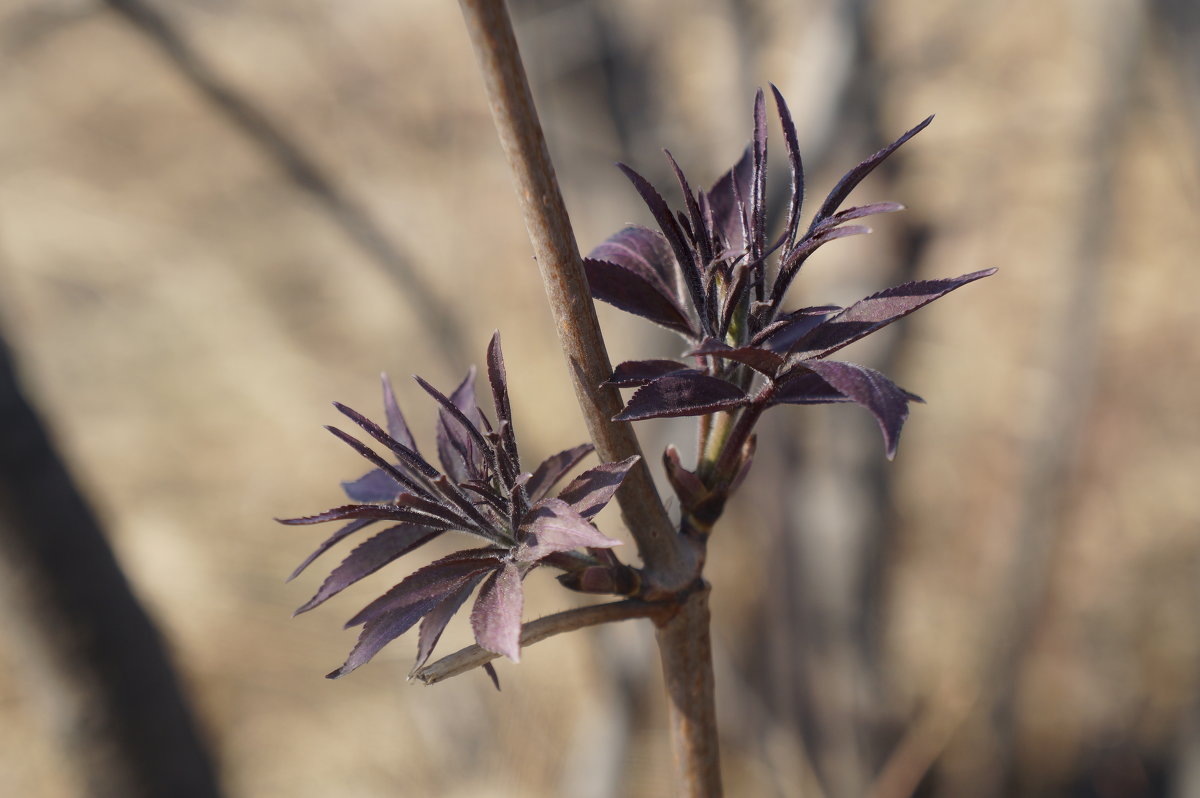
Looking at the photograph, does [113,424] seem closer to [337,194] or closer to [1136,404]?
[337,194]

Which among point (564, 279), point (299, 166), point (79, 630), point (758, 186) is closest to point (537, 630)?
point (564, 279)

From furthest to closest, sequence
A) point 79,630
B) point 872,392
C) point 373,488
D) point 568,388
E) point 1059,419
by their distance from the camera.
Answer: point 568,388
point 1059,419
point 79,630
point 373,488
point 872,392

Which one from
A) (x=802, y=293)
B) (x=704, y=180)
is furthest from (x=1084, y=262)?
(x=704, y=180)

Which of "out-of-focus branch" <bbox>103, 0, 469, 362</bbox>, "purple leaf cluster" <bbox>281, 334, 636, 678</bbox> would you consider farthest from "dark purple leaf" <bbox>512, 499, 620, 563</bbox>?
"out-of-focus branch" <bbox>103, 0, 469, 362</bbox>

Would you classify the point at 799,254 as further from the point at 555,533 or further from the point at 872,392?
the point at 555,533

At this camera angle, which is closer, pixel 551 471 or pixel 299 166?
pixel 551 471

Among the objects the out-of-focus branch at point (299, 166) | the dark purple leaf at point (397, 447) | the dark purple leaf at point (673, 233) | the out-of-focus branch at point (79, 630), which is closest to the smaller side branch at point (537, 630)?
the dark purple leaf at point (397, 447)

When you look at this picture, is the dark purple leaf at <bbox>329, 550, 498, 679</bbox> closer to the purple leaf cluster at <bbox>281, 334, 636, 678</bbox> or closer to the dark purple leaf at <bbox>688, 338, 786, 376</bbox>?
the purple leaf cluster at <bbox>281, 334, 636, 678</bbox>
